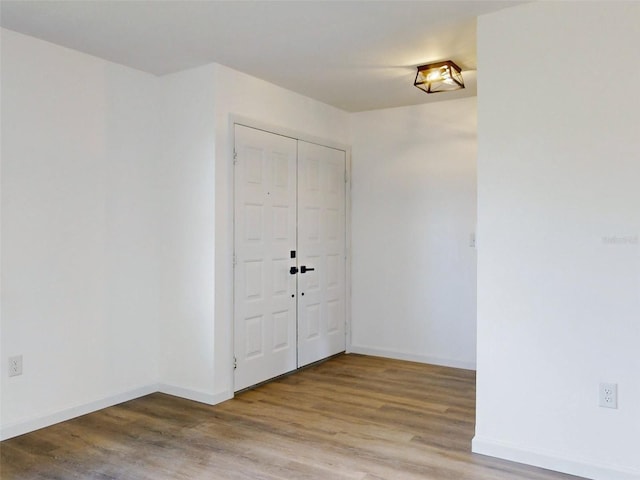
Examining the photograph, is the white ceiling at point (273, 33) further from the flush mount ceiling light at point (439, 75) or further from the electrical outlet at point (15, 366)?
the electrical outlet at point (15, 366)

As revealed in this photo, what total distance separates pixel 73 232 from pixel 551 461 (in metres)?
3.28

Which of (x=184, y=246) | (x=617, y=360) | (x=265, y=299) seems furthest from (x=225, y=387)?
(x=617, y=360)

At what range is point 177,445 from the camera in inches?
117

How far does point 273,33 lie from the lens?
310 cm

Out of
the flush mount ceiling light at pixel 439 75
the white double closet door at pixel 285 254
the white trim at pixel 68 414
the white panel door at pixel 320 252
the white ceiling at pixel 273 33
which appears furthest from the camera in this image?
the white panel door at pixel 320 252

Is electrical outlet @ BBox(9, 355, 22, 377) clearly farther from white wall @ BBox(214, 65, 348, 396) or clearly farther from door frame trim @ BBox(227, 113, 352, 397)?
door frame trim @ BBox(227, 113, 352, 397)

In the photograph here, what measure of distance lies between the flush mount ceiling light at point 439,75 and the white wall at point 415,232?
81 centimetres

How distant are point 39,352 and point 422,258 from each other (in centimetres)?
332

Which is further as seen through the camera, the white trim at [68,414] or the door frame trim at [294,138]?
the door frame trim at [294,138]

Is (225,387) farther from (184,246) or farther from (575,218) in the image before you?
(575,218)

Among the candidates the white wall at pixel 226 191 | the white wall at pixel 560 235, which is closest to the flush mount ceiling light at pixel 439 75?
the white wall at pixel 560 235

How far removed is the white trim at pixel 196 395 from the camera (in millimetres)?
3697

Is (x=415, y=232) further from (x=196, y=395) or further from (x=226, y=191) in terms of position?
(x=196, y=395)

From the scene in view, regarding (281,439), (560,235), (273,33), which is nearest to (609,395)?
(560,235)
